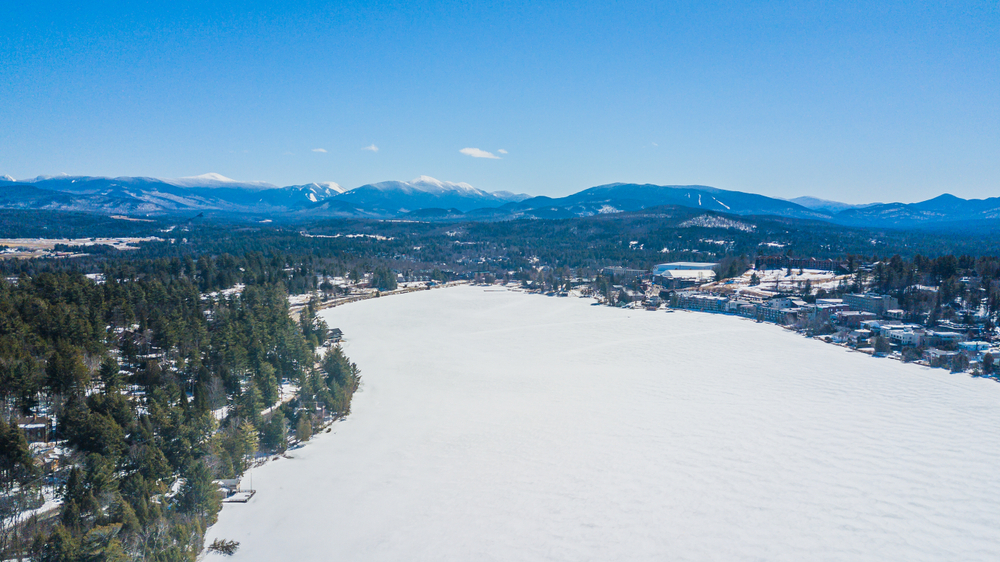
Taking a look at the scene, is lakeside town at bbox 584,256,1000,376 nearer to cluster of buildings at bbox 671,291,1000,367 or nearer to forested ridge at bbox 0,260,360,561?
cluster of buildings at bbox 671,291,1000,367

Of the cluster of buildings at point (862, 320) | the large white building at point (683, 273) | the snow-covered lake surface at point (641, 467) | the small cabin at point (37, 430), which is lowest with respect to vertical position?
the snow-covered lake surface at point (641, 467)

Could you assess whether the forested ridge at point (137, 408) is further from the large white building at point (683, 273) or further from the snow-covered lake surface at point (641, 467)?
the large white building at point (683, 273)

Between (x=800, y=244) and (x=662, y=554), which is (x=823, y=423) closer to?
(x=662, y=554)

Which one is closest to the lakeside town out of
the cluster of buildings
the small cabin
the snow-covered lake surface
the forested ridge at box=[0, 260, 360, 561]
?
the cluster of buildings

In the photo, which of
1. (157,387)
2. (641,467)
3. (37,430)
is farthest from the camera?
(157,387)

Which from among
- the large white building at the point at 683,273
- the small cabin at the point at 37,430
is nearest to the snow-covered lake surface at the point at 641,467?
the small cabin at the point at 37,430

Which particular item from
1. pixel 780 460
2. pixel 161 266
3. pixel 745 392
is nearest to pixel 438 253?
pixel 161 266

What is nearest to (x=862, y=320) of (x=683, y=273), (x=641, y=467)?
(x=683, y=273)

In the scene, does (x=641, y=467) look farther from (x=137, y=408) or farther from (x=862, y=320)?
(x=862, y=320)
